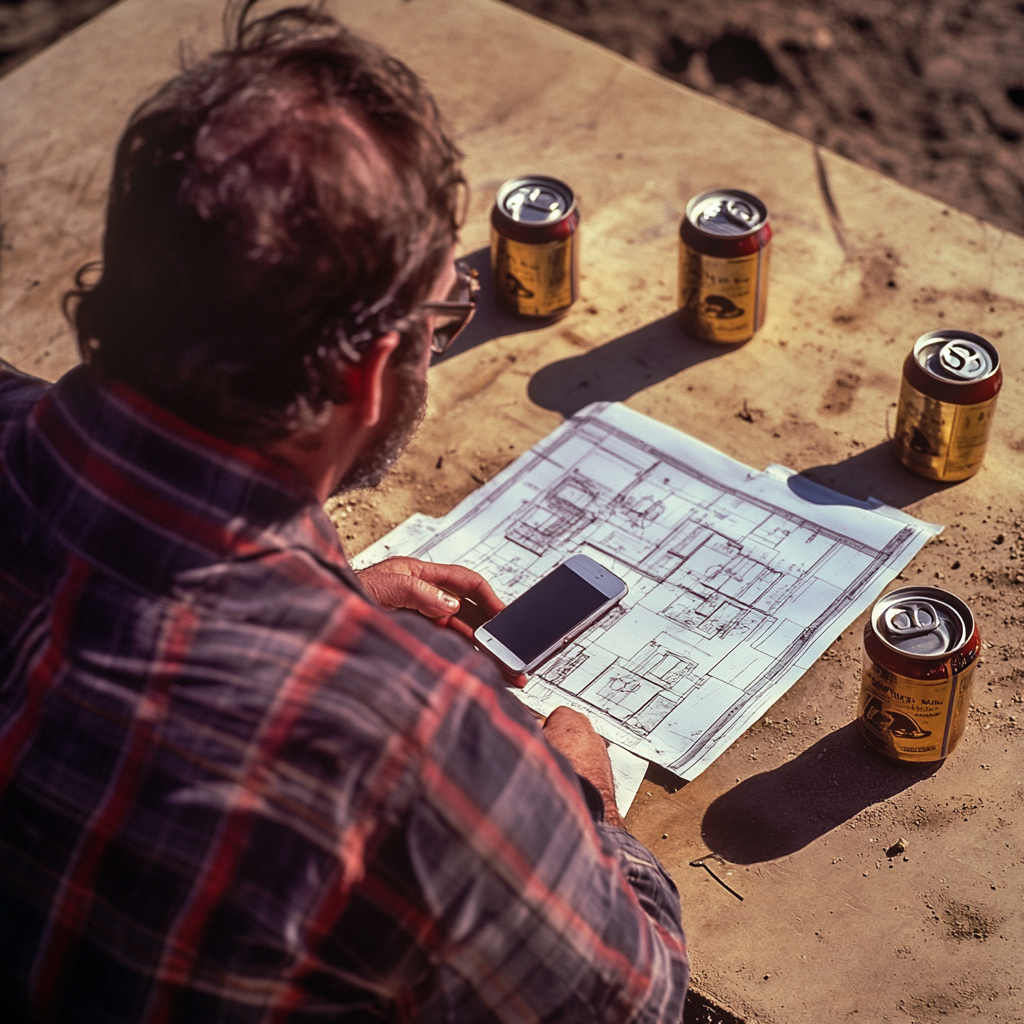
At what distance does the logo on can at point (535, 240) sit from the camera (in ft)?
5.80

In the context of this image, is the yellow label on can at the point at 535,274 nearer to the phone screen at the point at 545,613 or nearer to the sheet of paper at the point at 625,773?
the phone screen at the point at 545,613

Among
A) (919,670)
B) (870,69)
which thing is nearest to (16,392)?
(919,670)

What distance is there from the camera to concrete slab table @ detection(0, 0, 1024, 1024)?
3.95 feet

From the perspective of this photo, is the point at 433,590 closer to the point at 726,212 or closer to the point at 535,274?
the point at 535,274

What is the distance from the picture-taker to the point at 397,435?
103 cm

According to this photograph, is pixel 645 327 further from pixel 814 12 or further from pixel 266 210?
pixel 814 12

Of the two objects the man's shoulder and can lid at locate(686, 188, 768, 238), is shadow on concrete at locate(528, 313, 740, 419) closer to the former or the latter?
can lid at locate(686, 188, 768, 238)

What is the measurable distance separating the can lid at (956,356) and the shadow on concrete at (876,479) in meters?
0.18

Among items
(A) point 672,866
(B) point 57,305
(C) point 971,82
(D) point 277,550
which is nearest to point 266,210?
(D) point 277,550

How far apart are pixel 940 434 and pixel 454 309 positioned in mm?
828

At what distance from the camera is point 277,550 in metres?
0.86

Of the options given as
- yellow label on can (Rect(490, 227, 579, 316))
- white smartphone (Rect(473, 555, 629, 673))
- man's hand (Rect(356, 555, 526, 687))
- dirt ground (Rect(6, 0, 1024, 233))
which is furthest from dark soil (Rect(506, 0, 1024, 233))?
man's hand (Rect(356, 555, 526, 687))

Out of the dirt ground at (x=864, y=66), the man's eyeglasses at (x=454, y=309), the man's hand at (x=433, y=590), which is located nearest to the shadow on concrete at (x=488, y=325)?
the man's hand at (x=433, y=590)

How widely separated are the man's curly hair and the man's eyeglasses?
1.9 inches
